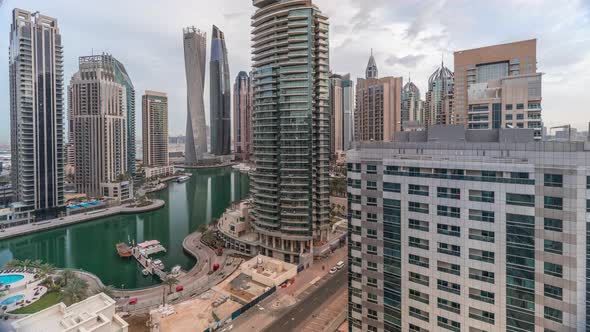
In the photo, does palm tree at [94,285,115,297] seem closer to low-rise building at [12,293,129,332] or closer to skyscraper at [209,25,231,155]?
low-rise building at [12,293,129,332]

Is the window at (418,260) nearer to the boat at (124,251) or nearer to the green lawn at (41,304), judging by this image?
the green lawn at (41,304)

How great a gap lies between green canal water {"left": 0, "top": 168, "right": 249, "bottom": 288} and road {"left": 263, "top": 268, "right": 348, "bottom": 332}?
19341 mm

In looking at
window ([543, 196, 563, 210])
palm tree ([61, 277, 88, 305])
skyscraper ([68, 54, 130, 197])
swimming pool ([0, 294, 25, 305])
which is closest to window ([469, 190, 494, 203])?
window ([543, 196, 563, 210])

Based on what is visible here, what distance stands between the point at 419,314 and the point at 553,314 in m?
6.52

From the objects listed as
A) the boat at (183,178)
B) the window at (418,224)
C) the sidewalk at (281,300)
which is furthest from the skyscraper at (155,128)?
the window at (418,224)

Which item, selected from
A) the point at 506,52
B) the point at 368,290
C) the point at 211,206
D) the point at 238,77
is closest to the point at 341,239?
the point at 368,290

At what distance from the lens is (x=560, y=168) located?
1442 cm

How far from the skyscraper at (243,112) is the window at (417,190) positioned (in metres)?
166

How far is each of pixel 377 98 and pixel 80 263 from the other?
91652 mm

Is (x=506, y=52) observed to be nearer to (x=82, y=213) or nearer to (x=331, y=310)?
(x=331, y=310)

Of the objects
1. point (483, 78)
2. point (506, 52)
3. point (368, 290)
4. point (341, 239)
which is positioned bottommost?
point (341, 239)

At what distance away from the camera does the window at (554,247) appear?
14.4 metres

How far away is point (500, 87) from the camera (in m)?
31.1

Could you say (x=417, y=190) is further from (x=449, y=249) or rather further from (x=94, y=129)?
(x=94, y=129)
